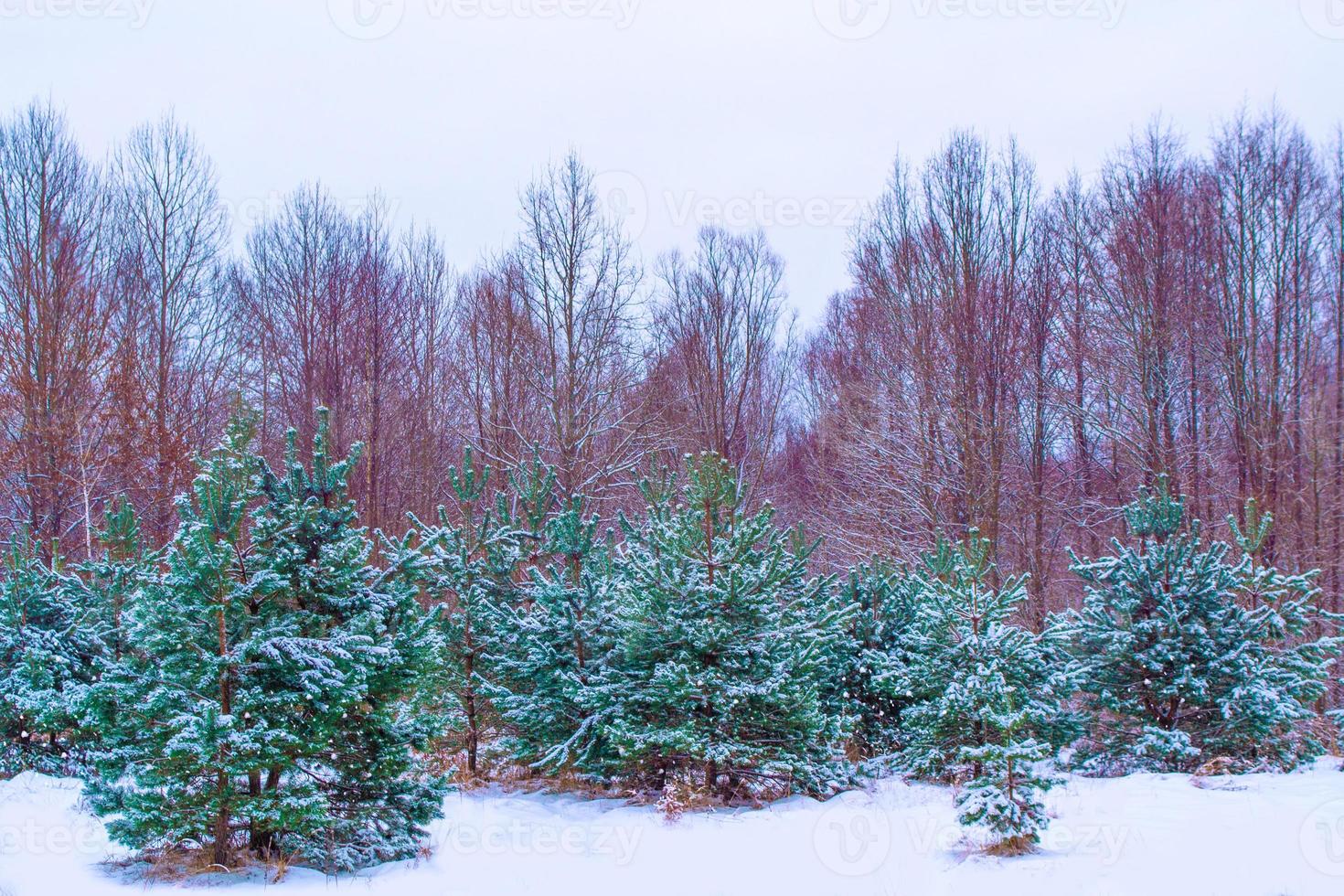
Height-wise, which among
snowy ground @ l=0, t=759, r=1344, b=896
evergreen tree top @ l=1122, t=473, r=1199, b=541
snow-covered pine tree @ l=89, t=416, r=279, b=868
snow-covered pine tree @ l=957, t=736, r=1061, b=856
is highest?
evergreen tree top @ l=1122, t=473, r=1199, b=541

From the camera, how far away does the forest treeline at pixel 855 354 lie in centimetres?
1591

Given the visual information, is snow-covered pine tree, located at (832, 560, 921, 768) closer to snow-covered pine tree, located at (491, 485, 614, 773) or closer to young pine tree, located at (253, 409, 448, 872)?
snow-covered pine tree, located at (491, 485, 614, 773)

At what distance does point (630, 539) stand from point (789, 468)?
27.0 metres

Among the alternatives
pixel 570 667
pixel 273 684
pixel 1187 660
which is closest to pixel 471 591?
pixel 570 667

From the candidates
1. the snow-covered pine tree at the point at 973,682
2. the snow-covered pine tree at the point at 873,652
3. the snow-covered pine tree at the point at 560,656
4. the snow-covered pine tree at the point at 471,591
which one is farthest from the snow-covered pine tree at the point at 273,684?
the snow-covered pine tree at the point at 873,652

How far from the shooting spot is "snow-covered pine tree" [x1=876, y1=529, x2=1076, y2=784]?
7859 mm

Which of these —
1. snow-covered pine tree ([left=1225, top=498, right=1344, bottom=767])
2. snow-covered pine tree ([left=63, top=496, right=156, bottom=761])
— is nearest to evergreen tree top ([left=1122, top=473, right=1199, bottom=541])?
snow-covered pine tree ([left=1225, top=498, right=1344, bottom=767])

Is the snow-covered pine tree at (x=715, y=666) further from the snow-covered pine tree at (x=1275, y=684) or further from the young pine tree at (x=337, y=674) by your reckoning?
the snow-covered pine tree at (x=1275, y=684)

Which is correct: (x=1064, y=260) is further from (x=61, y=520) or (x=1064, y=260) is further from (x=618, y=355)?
(x=61, y=520)

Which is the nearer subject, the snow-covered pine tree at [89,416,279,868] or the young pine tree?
the snow-covered pine tree at [89,416,279,868]

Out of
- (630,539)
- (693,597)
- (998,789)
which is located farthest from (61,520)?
(998,789)

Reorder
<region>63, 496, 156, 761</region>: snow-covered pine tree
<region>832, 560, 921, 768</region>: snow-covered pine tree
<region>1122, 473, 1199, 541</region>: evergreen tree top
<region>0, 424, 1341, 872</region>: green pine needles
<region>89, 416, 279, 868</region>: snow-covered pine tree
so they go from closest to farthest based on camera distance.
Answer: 1. <region>89, 416, 279, 868</region>: snow-covered pine tree
2. <region>0, 424, 1341, 872</region>: green pine needles
3. <region>63, 496, 156, 761</region>: snow-covered pine tree
4. <region>1122, 473, 1199, 541</region>: evergreen tree top
5. <region>832, 560, 921, 768</region>: snow-covered pine tree

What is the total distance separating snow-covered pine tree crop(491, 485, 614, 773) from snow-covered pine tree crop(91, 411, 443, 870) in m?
2.90

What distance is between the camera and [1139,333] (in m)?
17.4
